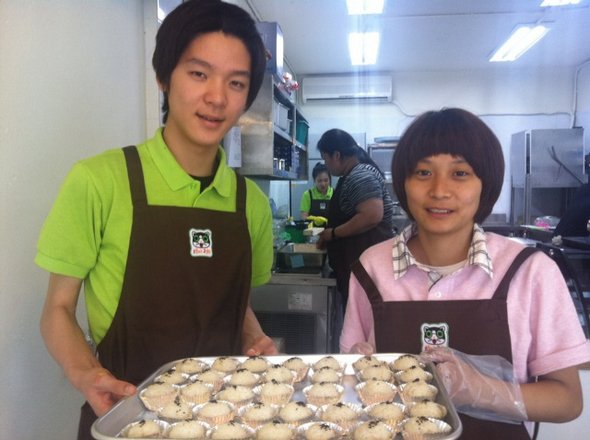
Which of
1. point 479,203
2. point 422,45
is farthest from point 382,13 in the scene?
point 479,203

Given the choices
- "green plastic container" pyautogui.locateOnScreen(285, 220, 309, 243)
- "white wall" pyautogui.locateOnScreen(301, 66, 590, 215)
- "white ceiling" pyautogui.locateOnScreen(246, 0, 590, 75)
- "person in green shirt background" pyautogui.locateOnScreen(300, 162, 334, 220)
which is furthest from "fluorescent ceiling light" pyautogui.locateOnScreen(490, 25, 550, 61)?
"green plastic container" pyautogui.locateOnScreen(285, 220, 309, 243)

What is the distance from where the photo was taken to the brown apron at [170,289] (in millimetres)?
1155

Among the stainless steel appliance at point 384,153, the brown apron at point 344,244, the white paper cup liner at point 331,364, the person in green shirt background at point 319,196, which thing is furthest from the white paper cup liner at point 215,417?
the stainless steel appliance at point 384,153

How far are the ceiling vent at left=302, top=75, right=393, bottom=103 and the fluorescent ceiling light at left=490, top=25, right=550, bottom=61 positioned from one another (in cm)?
151

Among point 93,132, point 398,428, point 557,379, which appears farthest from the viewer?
point 93,132

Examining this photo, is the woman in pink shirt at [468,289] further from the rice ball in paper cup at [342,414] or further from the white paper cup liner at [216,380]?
the white paper cup liner at [216,380]

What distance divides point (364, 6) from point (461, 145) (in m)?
3.44

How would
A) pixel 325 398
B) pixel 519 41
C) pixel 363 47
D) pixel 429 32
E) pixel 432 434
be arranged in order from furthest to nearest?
pixel 363 47, pixel 519 41, pixel 429 32, pixel 325 398, pixel 432 434

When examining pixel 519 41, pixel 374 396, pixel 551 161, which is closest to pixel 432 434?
pixel 374 396

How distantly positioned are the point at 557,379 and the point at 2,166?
1539mm

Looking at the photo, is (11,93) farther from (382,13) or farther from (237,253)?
(382,13)

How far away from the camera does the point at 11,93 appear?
→ 127 centimetres

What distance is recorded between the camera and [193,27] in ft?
3.75

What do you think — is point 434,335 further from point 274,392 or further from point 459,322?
point 274,392
